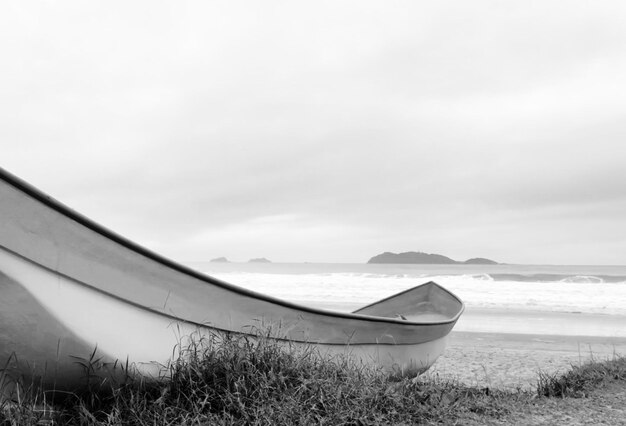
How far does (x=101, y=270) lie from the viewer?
323 centimetres

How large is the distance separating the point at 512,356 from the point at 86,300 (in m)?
6.98

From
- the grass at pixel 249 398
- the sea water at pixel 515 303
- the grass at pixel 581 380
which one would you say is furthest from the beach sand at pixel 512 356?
the grass at pixel 249 398

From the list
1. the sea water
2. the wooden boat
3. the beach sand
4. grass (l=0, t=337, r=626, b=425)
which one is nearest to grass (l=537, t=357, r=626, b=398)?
the beach sand

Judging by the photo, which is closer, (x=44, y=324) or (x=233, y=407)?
(x=44, y=324)

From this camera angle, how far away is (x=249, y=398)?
11.2 feet

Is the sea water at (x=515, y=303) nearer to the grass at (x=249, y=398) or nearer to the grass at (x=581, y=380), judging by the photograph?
the grass at (x=581, y=380)

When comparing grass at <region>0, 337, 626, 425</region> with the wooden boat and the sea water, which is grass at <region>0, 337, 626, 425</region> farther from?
the sea water

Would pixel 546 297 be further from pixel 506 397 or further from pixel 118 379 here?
pixel 118 379

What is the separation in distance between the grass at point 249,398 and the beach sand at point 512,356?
6.70 ft

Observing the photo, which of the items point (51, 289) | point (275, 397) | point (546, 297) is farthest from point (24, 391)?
point (546, 297)

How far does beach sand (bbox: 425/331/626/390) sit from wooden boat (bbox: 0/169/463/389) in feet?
10.7

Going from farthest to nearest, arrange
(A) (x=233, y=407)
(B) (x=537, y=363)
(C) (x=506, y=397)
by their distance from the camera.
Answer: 1. (B) (x=537, y=363)
2. (C) (x=506, y=397)
3. (A) (x=233, y=407)

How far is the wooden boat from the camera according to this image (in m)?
2.99

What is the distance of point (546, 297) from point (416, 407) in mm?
16152
